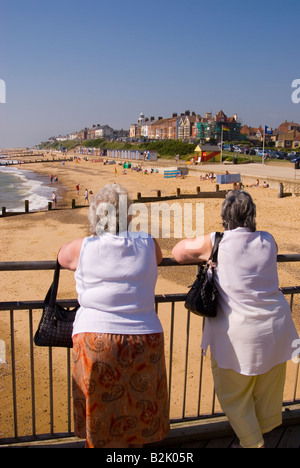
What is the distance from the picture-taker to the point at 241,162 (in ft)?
183

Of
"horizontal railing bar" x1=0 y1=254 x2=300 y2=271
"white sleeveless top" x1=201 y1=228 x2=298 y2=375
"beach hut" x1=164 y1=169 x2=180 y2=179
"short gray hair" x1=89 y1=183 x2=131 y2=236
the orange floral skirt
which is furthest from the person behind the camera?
"beach hut" x1=164 y1=169 x2=180 y2=179

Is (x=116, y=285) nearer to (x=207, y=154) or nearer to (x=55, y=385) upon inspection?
(x=55, y=385)

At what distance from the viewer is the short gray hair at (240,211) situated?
2367 millimetres

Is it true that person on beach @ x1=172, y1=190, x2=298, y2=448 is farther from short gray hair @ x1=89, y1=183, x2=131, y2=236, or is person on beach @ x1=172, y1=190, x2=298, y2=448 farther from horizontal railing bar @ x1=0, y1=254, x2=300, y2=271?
short gray hair @ x1=89, y1=183, x2=131, y2=236

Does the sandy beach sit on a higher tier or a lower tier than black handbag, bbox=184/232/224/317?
lower

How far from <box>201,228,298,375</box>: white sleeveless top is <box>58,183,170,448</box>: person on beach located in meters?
0.43

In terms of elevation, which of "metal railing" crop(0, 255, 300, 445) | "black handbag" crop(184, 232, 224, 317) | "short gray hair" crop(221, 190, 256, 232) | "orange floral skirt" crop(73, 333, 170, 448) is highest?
"short gray hair" crop(221, 190, 256, 232)

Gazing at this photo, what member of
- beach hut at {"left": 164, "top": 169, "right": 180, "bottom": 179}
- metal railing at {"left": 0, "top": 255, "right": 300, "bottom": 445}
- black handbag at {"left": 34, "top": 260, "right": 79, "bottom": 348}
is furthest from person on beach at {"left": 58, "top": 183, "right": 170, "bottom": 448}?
beach hut at {"left": 164, "top": 169, "right": 180, "bottom": 179}

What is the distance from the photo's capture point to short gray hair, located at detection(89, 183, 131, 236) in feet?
7.30

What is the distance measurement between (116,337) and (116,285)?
0.86 ft

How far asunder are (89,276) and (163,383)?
71 cm

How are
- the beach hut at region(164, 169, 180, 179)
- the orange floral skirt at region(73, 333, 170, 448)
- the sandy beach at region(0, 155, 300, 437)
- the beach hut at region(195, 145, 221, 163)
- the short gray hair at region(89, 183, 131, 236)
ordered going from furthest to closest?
the beach hut at region(195, 145, 221, 163), the beach hut at region(164, 169, 180, 179), the sandy beach at region(0, 155, 300, 437), the short gray hair at region(89, 183, 131, 236), the orange floral skirt at region(73, 333, 170, 448)

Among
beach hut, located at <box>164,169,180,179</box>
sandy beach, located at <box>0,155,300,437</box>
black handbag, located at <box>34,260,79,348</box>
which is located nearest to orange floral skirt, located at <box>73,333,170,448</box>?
black handbag, located at <box>34,260,79,348</box>

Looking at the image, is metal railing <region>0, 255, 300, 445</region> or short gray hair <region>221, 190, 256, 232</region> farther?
metal railing <region>0, 255, 300, 445</region>
